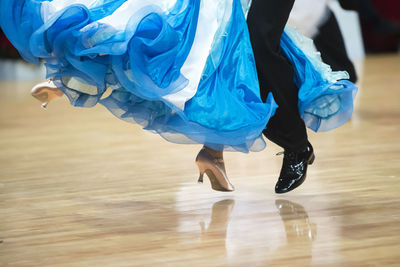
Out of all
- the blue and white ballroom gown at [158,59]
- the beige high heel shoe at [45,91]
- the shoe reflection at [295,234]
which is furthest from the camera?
the beige high heel shoe at [45,91]

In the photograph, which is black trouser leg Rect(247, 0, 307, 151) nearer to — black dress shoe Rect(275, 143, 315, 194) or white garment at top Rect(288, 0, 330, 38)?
black dress shoe Rect(275, 143, 315, 194)

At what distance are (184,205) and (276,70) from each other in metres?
0.50

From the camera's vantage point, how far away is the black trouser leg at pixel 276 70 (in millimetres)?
1840

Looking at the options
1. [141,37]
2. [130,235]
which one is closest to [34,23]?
[141,37]

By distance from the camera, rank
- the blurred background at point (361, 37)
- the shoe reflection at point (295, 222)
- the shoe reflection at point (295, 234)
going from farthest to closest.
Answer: the blurred background at point (361, 37) → the shoe reflection at point (295, 222) → the shoe reflection at point (295, 234)

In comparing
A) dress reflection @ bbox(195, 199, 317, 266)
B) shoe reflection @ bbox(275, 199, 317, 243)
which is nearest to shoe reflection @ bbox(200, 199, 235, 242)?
dress reflection @ bbox(195, 199, 317, 266)

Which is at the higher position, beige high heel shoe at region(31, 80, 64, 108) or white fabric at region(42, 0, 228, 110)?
white fabric at region(42, 0, 228, 110)

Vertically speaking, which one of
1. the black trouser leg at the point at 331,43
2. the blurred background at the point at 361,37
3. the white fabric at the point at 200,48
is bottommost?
the blurred background at the point at 361,37

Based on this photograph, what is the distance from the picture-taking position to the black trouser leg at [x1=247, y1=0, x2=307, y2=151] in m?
1.84

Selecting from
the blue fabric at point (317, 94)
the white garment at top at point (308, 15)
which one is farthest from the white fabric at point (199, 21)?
the white garment at top at point (308, 15)

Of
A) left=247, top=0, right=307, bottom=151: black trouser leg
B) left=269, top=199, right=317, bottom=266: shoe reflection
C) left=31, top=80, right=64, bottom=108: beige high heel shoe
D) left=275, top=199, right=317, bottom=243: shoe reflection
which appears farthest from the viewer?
left=31, top=80, right=64, bottom=108: beige high heel shoe

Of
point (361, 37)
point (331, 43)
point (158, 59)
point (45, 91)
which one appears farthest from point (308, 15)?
point (361, 37)

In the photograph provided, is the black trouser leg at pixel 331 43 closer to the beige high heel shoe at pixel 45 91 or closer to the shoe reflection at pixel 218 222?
the shoe reflection at pixel 218 222

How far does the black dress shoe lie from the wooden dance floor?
0.04m
